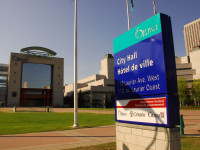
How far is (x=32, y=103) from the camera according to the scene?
88.4 metres

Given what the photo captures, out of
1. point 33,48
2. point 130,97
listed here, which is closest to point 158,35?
point 130,97

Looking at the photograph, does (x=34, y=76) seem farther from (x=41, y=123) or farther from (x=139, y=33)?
(x=139, y=33)

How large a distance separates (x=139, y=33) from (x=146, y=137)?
3.18 meters

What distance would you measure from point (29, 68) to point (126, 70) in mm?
88743

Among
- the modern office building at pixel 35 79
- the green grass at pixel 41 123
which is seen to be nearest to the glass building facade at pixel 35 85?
the modern office building at pixel 35 79

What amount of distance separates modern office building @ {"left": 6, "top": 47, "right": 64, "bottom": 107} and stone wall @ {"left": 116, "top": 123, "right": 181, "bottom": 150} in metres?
86.7

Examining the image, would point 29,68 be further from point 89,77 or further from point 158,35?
point 158,35

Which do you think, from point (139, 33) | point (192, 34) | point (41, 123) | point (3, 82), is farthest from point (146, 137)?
point (192, 34)

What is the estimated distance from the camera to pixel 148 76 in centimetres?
527

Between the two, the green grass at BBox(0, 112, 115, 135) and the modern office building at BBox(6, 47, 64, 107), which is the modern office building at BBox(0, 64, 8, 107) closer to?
the modern office building at BBox(6, 47, 64, 107)

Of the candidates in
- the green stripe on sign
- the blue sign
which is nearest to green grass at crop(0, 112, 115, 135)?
the blue sign

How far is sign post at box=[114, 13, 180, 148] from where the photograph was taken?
4688 mm

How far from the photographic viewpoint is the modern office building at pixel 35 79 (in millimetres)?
83938

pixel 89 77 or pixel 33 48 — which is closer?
pixel 33 48
